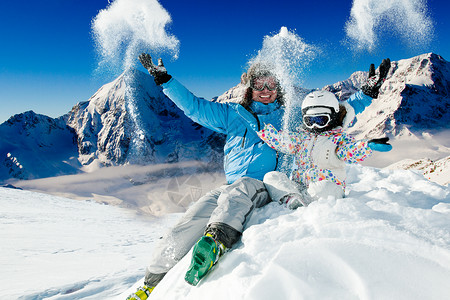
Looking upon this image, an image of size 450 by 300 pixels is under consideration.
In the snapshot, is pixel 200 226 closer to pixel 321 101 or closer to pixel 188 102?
pixel 188 102

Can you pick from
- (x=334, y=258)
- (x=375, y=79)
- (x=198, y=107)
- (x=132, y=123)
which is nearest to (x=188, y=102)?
(x=198, y=107)

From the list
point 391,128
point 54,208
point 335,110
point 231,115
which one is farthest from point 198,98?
point 391,128

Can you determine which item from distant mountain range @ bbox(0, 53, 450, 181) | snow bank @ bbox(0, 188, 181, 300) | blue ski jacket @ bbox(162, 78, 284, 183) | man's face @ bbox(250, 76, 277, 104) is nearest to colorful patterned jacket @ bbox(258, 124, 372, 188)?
blue ski jacket @ bbox(162, 78, 284, 183)

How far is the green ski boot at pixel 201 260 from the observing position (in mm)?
1240

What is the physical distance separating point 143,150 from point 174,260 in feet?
215

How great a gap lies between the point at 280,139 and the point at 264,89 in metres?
0.63

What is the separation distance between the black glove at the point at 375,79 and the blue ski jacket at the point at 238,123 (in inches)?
38.3

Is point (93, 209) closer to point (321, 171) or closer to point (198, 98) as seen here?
point (198, 98)

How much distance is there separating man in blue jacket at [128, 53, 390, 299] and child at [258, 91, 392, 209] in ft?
0.53

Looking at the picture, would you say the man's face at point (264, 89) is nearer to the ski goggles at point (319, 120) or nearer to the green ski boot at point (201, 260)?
the ski goggles at point (319, 120)

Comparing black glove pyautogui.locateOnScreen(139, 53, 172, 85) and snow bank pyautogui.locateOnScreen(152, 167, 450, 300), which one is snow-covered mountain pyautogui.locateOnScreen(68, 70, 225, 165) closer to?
black glove pyautogui.locateOnScreen(139, 53, 172, 85)

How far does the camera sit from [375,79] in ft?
8.75

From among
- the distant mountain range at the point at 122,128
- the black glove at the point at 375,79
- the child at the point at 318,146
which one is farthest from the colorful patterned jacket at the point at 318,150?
the distant mountain range at the point at 122,128

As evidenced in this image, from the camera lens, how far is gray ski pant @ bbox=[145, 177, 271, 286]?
4.97 ft
